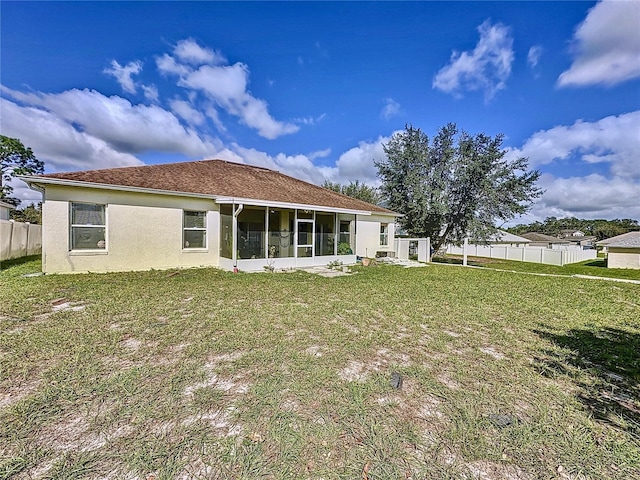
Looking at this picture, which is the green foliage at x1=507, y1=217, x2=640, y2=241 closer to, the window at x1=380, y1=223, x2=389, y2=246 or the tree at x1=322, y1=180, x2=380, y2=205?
the tree at x1=322, y1=180, x2=380, y2=205

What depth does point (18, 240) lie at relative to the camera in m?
13.1

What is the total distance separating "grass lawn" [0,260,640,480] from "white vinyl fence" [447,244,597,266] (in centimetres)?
1914

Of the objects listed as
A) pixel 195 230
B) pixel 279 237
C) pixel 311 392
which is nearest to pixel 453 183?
pixel 279 237

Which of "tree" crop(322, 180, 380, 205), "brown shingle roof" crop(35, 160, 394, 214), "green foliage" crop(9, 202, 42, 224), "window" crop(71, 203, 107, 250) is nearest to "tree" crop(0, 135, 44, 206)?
"green foliage" crop(9, 202, 42, 224)

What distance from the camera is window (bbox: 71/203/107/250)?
931 centimetres

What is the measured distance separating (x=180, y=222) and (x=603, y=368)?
11.9 m

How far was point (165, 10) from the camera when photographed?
35.2 ft

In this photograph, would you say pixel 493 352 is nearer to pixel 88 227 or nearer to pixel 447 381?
pixel 447 381

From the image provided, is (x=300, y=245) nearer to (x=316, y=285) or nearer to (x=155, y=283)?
(x=316, y=285)

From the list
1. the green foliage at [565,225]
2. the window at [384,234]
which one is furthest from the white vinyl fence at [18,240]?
the green foliage at [565,225]

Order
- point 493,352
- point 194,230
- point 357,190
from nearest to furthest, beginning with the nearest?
1. point 493,352
2. point 194,230
3. point 357,190

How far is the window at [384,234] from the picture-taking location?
1836cm

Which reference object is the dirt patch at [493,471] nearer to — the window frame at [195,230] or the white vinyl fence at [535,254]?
the window frame at [195,230]

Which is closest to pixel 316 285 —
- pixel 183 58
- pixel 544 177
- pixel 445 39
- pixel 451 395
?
pixel 451 395
